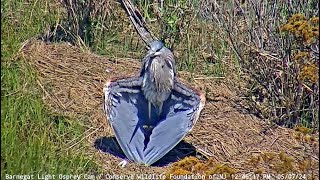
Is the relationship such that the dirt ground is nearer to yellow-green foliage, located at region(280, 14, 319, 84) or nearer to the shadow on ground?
the shadow on ground

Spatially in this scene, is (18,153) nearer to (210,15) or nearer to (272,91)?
(272,91)

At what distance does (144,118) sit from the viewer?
15.9 ft

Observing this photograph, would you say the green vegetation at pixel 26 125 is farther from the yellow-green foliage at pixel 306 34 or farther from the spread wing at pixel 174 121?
the yellow-green foliage at pixel 306 34

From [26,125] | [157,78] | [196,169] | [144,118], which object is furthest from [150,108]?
[196,169]

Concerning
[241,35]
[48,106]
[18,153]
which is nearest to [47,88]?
[48,106]

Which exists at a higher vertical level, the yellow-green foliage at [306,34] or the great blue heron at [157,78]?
the yellow-green foliage at [306,34]

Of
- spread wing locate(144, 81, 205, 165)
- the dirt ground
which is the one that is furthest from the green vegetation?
spread wing locate(144, 81, 205, 165)

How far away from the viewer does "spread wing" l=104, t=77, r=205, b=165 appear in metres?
4.64

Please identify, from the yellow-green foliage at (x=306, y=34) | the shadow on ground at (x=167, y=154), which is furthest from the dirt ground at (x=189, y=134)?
the yellow-green foliage at (x=306, y=34)

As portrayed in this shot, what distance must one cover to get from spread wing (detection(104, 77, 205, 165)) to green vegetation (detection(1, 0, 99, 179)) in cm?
29

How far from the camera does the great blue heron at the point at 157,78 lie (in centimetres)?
476

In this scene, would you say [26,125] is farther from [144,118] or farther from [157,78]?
[157,78]

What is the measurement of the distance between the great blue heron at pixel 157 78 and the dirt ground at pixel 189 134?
1.16ft

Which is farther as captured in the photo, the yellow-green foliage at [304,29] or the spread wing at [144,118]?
the spread wing at [144,118]
